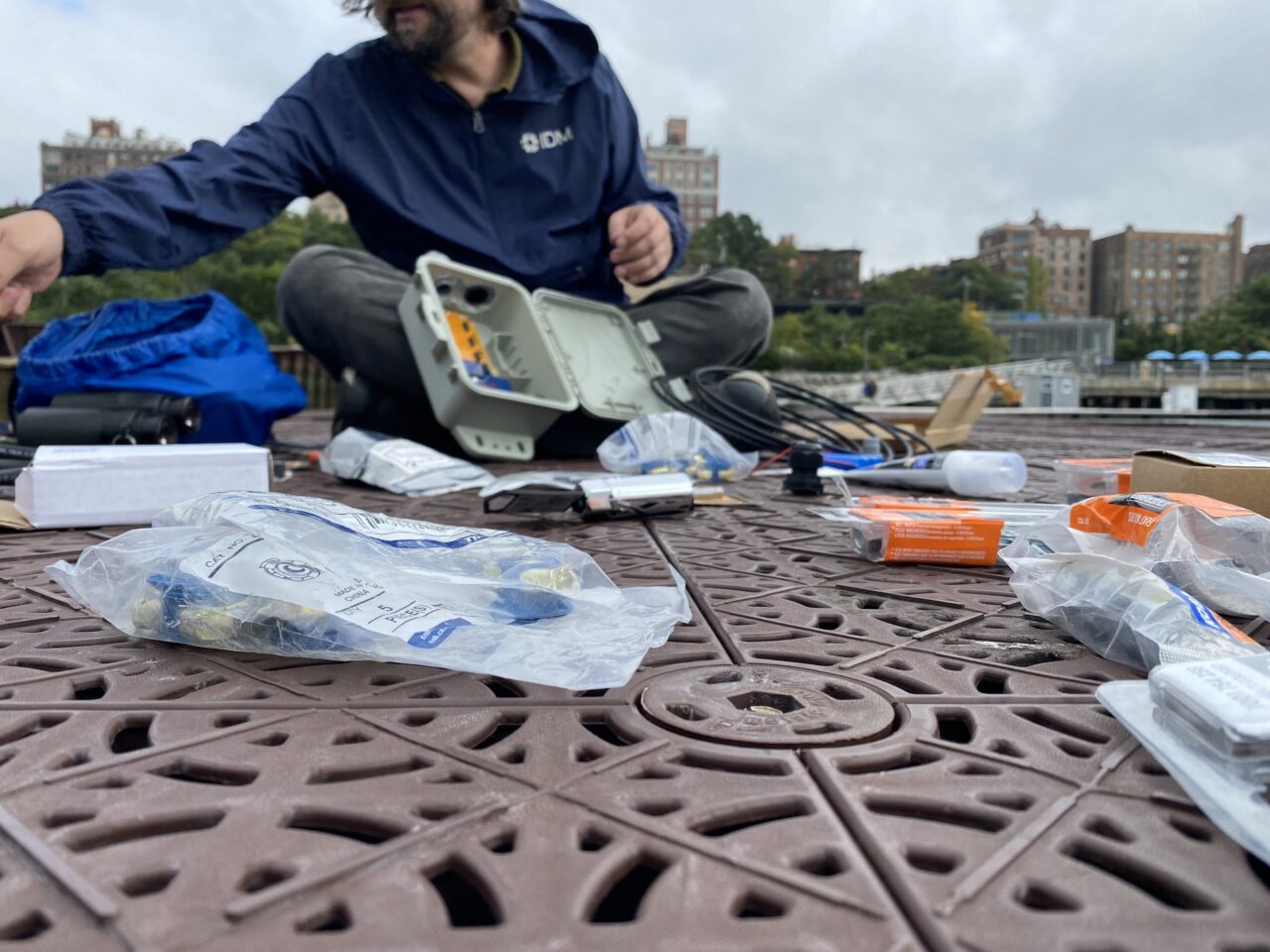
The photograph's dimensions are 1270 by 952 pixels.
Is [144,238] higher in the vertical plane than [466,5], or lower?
lower

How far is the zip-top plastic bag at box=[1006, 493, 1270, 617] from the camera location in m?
0.74

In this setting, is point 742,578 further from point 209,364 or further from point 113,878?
point 209,364

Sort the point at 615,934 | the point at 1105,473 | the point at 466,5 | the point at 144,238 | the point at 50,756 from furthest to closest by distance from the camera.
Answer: the point at 466,5 < the point at 144,238 < the point at 1105,473 < the point at 50,756 < the point at 615,934

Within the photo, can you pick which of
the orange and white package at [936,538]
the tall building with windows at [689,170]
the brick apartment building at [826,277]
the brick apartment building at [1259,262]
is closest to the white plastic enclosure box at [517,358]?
the orange and white package at [936,538]

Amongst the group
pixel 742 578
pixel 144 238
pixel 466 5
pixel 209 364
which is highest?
pixel 466 5

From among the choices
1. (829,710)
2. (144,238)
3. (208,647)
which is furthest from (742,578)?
(144,238)

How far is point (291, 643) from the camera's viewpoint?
636 millimetres

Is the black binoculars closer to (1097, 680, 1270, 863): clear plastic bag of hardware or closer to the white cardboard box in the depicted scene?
the white cardboard box

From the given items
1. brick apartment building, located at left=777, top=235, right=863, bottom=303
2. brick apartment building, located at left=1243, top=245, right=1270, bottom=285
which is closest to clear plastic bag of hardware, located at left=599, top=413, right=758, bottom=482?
brick apartment building, located at left=1243, top=245, right=1270, bottom=285

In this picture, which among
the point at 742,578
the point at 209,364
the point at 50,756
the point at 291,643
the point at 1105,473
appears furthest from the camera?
the point at 209,364

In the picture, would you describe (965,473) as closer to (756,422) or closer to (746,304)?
(756,422)

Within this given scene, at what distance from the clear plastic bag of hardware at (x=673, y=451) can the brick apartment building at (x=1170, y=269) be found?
6953cm

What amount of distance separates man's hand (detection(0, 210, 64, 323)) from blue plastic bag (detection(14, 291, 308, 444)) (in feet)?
1.15

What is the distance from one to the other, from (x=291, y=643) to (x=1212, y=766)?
21.7 inches
